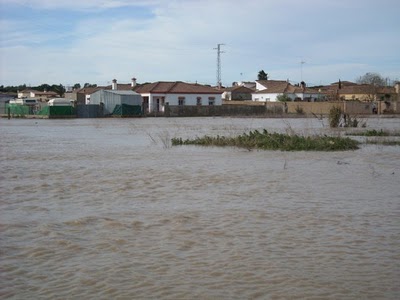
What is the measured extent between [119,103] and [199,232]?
55.7 meters

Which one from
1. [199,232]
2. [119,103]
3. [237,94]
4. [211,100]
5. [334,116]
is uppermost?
[237,94]

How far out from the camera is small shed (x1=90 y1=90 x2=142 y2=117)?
60994mm

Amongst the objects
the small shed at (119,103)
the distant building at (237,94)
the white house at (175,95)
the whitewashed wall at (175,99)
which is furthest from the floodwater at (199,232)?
the distant building at (237,94)

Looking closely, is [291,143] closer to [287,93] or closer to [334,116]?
[334,116]

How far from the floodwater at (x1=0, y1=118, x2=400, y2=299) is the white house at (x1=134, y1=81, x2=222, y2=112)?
5550cm

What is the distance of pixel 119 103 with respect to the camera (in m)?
63.1

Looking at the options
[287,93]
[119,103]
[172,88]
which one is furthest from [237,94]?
[119,103]

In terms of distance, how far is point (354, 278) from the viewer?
6.38 m

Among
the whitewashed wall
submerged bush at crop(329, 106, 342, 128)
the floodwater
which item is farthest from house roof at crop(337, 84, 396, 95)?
the floodwater

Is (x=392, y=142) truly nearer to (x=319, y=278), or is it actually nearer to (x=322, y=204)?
(x=322, y=204)

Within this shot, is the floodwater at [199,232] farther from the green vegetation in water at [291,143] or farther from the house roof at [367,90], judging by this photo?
the house roof at [367,90]

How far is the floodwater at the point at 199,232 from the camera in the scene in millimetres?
6188

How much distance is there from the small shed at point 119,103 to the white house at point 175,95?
17.1 feet

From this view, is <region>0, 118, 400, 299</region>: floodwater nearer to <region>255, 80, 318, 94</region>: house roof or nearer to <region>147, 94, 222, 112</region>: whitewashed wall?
<region>147, 94, 222, 112</region>: whitewashed wall
